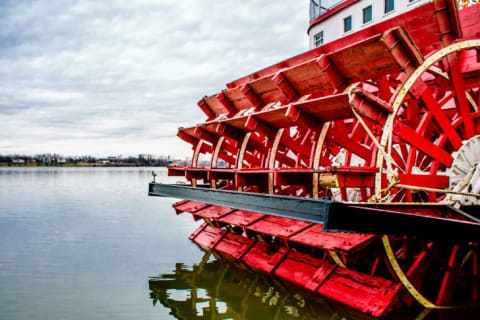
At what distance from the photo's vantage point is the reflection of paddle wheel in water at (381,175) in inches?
124

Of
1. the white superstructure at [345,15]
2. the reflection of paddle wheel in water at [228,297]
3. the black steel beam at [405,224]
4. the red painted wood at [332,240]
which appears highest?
the white superstructure at [345,15]

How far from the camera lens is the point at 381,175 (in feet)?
12.2

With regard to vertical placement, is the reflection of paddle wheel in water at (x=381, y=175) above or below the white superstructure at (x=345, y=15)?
below

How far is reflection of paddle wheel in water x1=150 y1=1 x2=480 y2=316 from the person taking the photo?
3.16 metres

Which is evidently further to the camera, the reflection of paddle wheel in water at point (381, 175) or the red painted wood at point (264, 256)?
the red painted wood at point (264, 256)

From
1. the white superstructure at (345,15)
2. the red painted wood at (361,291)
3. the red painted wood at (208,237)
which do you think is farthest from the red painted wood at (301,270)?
the white superstructure at (345,15)

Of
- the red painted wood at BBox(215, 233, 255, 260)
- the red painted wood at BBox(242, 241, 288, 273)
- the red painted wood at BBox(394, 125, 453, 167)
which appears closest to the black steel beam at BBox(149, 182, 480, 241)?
the red painted wood at BBox(394, 125, 453, 167)

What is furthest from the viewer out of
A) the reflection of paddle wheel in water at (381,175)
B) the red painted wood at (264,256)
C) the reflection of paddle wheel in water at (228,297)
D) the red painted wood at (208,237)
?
the red painted wood at (208,237)

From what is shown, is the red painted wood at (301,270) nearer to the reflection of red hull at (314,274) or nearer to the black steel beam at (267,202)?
the reflection of red hull at (314,274)

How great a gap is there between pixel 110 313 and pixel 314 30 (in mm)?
9161

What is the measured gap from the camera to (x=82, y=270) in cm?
543

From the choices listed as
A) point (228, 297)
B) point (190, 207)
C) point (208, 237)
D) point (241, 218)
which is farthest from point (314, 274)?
point (208, 237)

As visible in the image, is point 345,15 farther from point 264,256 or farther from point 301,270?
point 301,270

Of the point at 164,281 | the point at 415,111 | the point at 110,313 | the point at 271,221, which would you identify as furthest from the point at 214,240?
the point at 415,111
